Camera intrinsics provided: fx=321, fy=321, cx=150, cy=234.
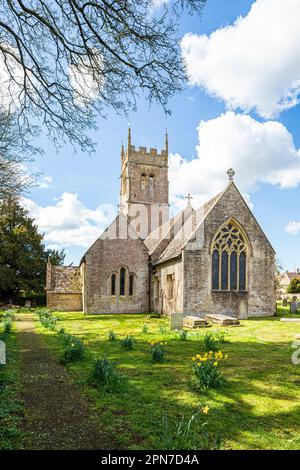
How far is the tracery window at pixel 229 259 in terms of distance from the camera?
19391mm

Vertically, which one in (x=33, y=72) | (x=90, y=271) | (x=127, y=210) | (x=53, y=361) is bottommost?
(x=53, y=361)

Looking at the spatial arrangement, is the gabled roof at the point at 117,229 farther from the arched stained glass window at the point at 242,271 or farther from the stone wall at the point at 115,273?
the arched stained glass window at the point at 242,271

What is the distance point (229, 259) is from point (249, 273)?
5.16 feet

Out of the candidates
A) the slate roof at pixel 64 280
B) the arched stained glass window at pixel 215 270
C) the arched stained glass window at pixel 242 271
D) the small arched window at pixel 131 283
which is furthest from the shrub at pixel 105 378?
the slate roof at pixel 64 280

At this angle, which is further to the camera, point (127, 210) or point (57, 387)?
point (127, 210)

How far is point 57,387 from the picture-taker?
5.99m

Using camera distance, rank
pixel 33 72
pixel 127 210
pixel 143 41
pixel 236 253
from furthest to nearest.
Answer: pixel 127 210 < pixel 236 253 < pixel 33 72 < pixel 143 41

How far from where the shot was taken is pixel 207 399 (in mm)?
5297

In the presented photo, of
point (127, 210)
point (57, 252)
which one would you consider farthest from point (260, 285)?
point (57, 252)

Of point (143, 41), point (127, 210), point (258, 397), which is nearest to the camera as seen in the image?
point (258, 397)

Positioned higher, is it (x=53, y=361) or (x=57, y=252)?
(x=57, y=252)

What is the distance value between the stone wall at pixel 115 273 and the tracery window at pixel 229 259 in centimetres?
667
